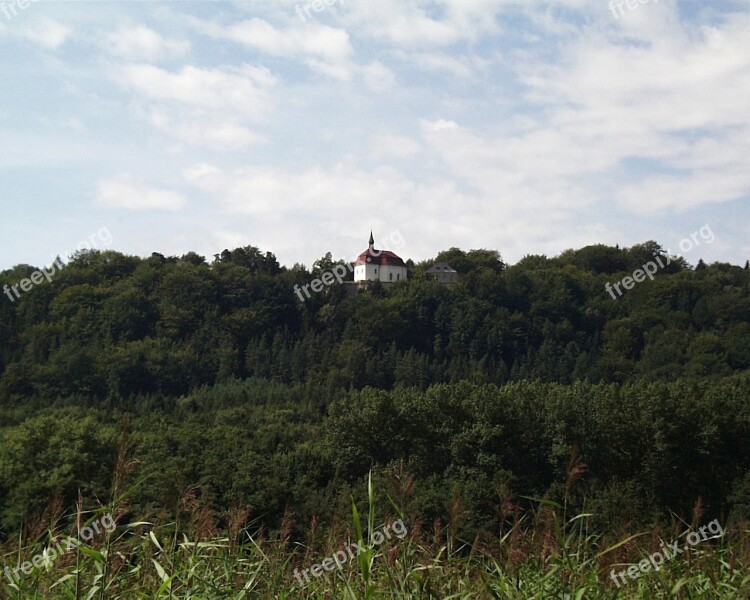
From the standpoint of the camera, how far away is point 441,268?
113m

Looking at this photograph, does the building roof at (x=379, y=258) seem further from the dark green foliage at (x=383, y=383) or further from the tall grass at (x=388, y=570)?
the tall grass at (x=388, y=570)

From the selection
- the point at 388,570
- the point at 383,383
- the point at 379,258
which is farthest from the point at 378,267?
the point at 388,570

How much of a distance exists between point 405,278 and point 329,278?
1243 cm

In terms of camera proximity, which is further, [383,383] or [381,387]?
[383,383]

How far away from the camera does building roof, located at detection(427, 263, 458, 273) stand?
112m

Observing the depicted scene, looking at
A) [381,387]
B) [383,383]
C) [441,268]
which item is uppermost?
[441,268]

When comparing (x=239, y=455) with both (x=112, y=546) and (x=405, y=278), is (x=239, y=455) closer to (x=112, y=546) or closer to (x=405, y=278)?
(x=112, y=546)

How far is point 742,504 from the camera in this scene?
3009 cm

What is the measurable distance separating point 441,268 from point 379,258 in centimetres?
783

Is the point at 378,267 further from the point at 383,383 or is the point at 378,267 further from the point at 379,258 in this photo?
the point at 383,383

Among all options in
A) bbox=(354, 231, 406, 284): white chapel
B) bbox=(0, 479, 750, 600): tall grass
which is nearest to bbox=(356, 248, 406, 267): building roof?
bbox=(354, 231, 406, 284): white chapel

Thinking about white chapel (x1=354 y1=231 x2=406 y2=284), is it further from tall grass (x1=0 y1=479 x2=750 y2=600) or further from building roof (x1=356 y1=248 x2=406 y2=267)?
tall grass (x1=0 y1=479 x2=750 y2=600)

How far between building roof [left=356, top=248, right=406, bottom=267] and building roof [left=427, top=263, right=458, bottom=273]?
3786 mm

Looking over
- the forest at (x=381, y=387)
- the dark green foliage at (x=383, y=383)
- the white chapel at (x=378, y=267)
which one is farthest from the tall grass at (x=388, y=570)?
the white chapel at (x=378, y=267)
